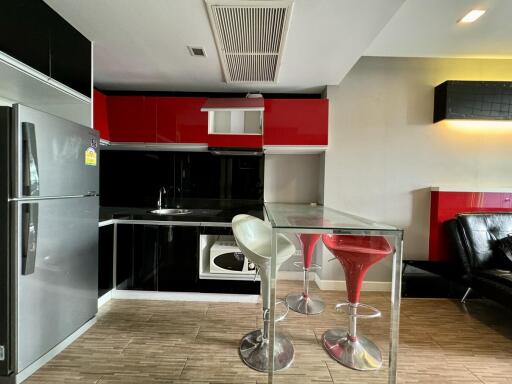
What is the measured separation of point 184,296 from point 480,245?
3.16 metres

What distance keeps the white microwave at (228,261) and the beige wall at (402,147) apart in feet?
3.58

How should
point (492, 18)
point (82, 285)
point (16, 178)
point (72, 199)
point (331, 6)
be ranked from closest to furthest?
1. point (16, 178)
2. point (331, 6)
3. point (72, 199)
4. point (82, 285)
5. point (492, 18)

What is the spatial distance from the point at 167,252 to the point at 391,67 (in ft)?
10.9

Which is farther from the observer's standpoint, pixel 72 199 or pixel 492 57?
pixel 492 57

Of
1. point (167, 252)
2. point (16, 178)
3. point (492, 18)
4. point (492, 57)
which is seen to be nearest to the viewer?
point (16, 178)

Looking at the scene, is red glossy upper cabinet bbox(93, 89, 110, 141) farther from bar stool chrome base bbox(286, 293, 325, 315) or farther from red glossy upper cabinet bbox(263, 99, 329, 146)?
bar stool chrome base bbox(286, 293, 325, 315)

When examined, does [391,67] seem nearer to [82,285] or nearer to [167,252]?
[167,252]

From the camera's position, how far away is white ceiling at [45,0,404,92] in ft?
5.42

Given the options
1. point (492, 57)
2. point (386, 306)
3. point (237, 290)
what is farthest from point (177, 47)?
point (492, 57)

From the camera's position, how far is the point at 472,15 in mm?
2076

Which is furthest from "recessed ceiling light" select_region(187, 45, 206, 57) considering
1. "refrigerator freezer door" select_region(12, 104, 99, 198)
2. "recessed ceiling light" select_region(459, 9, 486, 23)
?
"recessed ceiling light" select_region(459, 9, 486, 23)

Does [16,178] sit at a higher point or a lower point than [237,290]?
higher

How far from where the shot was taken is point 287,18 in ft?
5.54

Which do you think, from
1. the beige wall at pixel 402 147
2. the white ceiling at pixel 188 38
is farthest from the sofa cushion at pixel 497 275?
the white ceiling at pixel 188 38
